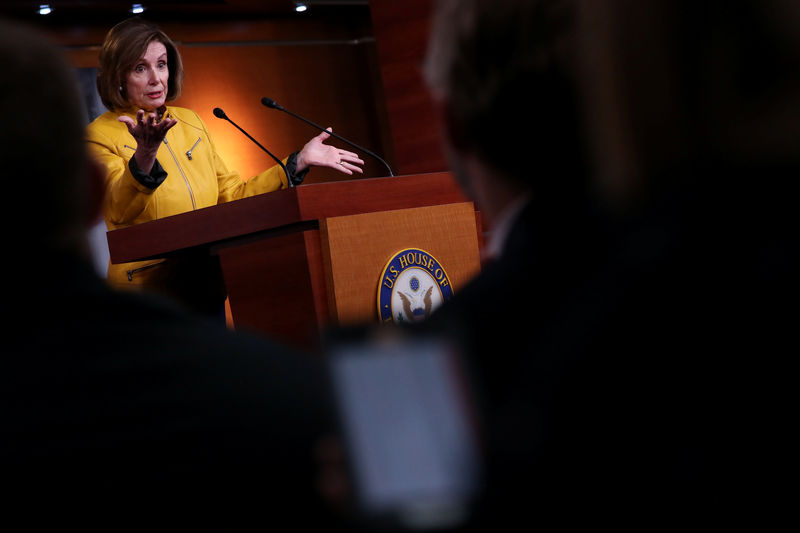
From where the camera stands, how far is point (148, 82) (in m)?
3.26

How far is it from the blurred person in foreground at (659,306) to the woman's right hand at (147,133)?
2.02 m

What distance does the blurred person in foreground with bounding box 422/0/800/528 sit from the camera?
46 centimetres

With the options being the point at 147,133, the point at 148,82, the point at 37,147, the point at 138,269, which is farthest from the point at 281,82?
the point at 37,147

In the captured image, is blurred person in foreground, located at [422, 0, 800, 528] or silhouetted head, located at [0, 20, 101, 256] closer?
blurred person in foreground, located at [422, 0, 800, 528]

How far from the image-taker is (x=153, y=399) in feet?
1.98

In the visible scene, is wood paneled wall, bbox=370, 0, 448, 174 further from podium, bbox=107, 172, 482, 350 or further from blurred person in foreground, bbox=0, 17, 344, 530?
blurred person in foreground, bbox=0, 17, 344, 530

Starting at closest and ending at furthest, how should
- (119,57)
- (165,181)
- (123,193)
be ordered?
(123,193)
(165,181)
(119,57)

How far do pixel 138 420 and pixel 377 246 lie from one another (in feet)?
5.34

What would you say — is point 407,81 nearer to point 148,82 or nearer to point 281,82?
point 148,82

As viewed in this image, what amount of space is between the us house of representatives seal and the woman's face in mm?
1460

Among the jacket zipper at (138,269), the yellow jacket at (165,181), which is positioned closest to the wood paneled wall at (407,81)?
the yellow jacket at (165,181)

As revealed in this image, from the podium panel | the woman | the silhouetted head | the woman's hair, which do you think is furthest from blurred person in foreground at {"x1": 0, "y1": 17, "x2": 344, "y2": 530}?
the woman's hair

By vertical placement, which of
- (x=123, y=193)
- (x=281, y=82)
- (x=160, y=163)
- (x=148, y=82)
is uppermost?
(x=281, y=82)

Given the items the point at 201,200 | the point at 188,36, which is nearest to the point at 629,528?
the point at 201,200
